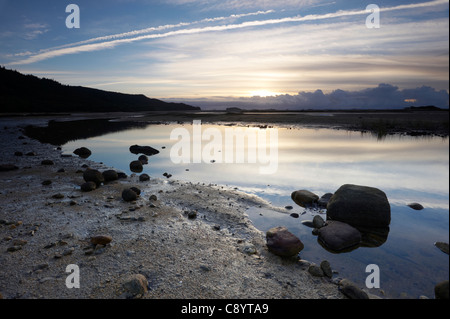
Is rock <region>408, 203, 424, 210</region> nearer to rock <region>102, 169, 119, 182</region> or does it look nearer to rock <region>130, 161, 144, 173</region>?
rock <region>102, 169, 119, 182</region>

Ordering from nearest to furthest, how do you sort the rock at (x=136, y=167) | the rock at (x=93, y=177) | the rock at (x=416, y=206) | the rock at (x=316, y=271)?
the rock at (x=316, y=271) → the rock at (x=416, y=206) → the rock at (x=93, y=177) → the rock at (x=136, y=167)

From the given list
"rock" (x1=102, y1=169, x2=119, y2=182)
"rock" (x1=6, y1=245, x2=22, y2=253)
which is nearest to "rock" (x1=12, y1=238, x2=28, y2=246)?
"rock" (x1=6, y1=245, x2=22, y2=253)

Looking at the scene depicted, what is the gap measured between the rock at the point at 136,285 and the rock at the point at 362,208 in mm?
6267

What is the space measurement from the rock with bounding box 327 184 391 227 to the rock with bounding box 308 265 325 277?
3.11 m

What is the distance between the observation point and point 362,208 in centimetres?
805

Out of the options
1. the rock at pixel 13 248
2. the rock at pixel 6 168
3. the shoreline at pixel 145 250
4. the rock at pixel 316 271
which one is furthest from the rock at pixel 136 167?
the rock at pixel 316 271

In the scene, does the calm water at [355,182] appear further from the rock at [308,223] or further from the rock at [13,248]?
the rock at [13,248]

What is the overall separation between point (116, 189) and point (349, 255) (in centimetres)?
917

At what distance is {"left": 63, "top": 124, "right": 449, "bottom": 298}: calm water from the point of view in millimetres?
6012

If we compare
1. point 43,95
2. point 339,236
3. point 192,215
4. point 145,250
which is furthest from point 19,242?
point 43,95

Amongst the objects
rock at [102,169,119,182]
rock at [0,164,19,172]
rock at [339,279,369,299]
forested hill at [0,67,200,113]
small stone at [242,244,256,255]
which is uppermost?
forested hill at [0,67,200,113]

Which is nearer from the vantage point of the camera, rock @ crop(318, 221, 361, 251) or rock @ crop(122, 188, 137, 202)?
rock @ crop(318, 221, 361, 251)

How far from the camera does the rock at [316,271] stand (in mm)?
5457

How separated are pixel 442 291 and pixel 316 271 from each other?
7.47ft
